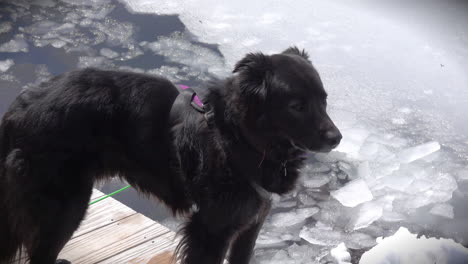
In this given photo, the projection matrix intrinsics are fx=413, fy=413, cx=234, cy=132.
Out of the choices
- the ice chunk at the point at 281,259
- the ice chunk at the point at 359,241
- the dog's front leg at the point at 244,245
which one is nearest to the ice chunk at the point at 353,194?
the ice chunk at the point at 359,241

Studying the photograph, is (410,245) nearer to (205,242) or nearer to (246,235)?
(246,235)

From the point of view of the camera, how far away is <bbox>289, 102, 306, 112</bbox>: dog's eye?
1838 mm

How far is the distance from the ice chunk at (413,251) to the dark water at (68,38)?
9.35 feet

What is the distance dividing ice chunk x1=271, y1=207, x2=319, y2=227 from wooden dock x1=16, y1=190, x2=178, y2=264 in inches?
40.6

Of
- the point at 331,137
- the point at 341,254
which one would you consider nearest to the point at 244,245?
the point at 331,137

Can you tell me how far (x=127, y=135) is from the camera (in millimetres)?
1936

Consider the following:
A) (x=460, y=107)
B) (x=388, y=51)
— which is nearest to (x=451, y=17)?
(x=388, y=51)

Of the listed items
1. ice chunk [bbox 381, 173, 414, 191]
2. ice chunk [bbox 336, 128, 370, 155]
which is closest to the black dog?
ice chunk [bbox 381, 173, 414, 191]

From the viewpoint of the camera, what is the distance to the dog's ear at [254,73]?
1.84m

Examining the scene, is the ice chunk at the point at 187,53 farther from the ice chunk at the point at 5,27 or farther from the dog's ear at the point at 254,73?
the dog's ear at the point at 254,73

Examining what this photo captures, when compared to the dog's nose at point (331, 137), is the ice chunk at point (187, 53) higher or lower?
lower

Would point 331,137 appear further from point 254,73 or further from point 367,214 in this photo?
point 367,214

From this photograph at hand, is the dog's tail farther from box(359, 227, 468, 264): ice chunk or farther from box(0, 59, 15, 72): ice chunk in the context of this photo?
box(0, 59, 15, 72): ice chunk

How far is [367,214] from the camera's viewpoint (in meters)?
3.40
